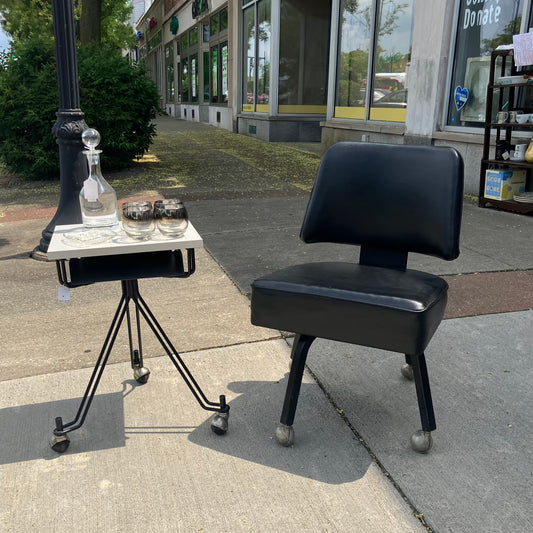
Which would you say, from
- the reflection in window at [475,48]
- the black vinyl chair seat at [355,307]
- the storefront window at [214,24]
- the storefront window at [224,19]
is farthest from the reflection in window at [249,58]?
the black vinyl chair seat at [355,307]

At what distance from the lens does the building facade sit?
27.5 feet

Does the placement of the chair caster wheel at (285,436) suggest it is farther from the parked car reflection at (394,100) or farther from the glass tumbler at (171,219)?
the parked car reflection at (394,100)

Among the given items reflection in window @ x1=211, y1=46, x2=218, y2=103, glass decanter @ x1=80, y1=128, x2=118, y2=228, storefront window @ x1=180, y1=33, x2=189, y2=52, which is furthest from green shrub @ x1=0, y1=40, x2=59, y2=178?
storefront window @ x1=180, y1=33, x2=189, y2=52

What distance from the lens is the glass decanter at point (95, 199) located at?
8.97 ft

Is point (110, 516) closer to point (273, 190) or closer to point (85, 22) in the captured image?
point (273, 190)

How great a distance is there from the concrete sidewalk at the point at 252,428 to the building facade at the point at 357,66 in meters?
5.07

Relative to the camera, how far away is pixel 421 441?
2422 mm

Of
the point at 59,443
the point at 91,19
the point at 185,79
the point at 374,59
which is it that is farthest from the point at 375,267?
the point at 185,79

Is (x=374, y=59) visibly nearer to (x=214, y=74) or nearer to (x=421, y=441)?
(x=421, y=441)

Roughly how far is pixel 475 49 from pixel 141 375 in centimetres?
750

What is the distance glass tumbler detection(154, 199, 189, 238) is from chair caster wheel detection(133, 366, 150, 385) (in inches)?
34.5

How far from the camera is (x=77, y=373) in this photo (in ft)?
10.4

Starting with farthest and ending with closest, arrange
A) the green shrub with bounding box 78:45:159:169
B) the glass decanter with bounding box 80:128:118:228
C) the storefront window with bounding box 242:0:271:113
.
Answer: the storefront window with bounding box 242:0:271:113, the green shrub with bounding box 78:45:159:169, the glass decanter with bounding box 80:128:118:228

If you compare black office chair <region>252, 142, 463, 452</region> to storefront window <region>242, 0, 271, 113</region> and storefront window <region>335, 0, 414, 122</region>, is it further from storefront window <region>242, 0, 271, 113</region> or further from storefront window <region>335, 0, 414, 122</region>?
storefront window <region>242, 0, 271, 113</region>
